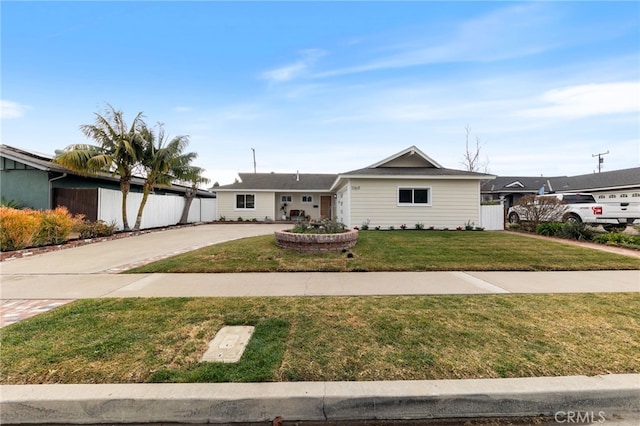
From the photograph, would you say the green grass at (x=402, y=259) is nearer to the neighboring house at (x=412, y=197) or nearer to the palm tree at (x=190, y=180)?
the neighboring house at (x=412, y=197)

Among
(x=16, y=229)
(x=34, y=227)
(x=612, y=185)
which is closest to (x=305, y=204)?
(x=34, y=227)

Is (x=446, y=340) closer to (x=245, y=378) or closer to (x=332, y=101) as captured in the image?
(x=245, y=378)

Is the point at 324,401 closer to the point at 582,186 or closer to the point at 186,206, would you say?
the point at 186,206

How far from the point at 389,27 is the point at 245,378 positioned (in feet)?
40.4

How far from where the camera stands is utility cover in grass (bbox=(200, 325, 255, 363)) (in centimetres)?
278

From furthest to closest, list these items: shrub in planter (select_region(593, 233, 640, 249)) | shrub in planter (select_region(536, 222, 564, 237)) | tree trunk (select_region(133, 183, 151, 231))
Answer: tree trunk (select_region(133, 183, 151, 231)) < shrub in planter (select_region(536, 222, 564, 237)) < shrub in planter (select_region(593, 233, 640, 249))

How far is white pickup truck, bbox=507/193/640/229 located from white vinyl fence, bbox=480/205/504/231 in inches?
45.7

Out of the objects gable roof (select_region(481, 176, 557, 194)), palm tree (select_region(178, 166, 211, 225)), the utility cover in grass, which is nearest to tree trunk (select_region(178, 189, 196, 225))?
palm tree (select_region(178, 166, 211, 225))

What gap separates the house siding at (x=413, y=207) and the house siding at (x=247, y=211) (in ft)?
32.8

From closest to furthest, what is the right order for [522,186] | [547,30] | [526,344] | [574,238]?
[526,344] → [547,30] → [574,238] → [522,186]

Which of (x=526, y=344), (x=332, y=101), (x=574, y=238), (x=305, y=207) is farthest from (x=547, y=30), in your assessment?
(x=305, y=207)

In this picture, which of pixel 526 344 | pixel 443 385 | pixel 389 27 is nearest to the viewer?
pixel 443 385

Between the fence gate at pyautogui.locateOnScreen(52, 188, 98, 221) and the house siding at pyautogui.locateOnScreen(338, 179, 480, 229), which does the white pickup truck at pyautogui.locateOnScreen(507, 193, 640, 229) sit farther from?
the fence gate at pyautogui.locateOnScreen(52, 188, 98, 221)

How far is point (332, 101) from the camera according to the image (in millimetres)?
15578
